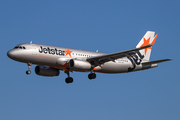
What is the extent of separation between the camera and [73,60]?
2014 inches

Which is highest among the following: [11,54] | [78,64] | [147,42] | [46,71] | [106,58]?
[147,42]

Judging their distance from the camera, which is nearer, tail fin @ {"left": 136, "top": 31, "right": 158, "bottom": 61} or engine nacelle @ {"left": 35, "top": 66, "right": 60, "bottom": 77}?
engine nacelle @ {"left": 35, "top": 66, "right": 60, "bottom": 77}

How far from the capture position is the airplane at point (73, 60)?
49.6 meters

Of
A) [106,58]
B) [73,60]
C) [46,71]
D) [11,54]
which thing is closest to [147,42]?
[106,58]

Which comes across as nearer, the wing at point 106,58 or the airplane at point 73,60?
the airplane at point 73,60

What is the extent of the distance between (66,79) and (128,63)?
1093 centimetres

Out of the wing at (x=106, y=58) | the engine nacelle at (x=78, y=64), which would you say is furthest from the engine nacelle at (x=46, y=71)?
the wing at (x=106, y=58)

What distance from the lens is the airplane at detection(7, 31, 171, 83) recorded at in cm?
4962

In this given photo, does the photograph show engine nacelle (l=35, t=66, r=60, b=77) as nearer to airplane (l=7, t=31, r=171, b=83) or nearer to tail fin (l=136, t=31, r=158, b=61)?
airplane (l=7, t=31, r=171, b=83)

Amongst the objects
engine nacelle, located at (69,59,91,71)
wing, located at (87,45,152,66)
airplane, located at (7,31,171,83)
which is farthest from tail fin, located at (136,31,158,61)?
engine nacelle, located at (69,59,91,71)

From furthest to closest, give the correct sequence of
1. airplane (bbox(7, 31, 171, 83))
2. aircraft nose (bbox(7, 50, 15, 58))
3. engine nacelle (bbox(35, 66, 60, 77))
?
engine nacelle (bbox(35, 66, 60, 77)), airplane (bbox(7, 31, 171, 83)), aircraft nose (bbox(7, 50, 15, 58))

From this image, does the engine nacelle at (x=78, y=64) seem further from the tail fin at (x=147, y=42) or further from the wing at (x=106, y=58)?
the tail fin at (x=147, y=42)

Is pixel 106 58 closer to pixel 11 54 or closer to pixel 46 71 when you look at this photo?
pixel 46 71

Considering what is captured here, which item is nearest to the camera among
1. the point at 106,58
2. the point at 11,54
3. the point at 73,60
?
the point at 11,54
